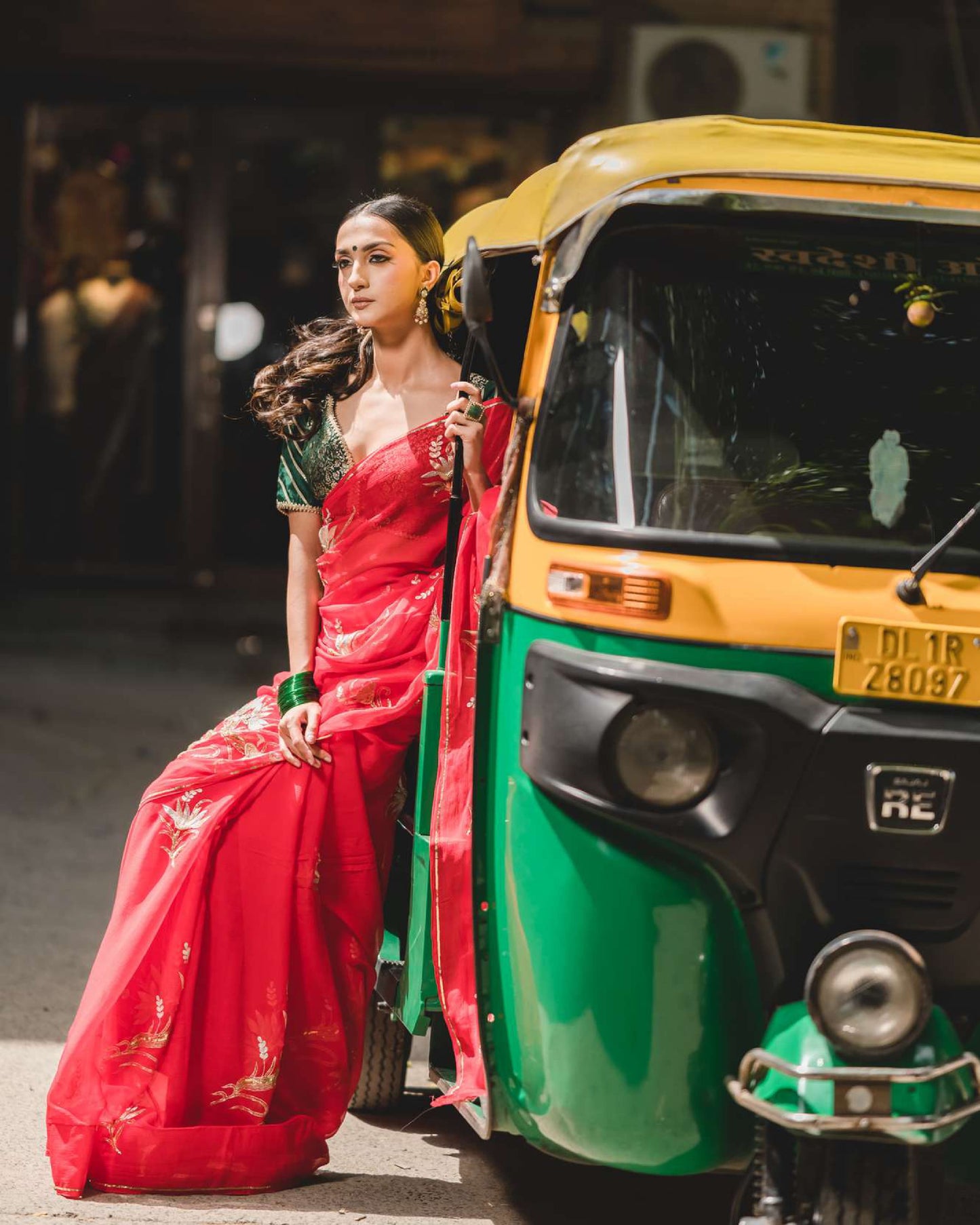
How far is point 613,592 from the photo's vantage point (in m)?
2.73

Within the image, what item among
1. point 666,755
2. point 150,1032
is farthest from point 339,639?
point 666,755

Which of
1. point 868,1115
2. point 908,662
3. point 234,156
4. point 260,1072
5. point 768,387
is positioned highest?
point 234,156

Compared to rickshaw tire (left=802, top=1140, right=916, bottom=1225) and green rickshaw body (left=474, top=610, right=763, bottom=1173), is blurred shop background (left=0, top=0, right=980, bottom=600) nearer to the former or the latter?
green rickshaw body (left=474, top=610, right=763, bottom=1173)

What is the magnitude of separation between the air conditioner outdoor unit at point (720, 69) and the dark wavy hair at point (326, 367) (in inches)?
270

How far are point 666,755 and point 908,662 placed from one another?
0.41m

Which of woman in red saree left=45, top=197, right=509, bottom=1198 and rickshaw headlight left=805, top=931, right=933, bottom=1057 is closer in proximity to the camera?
rickshaw headlight left=805, top=931, right=933, bottom=1057

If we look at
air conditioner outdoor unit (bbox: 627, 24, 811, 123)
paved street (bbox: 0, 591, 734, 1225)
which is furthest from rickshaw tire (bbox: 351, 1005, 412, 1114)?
air conditioner outdoor unit (bbox: 627, 24, 811, 123)

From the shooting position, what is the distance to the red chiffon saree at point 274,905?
3.39 meters

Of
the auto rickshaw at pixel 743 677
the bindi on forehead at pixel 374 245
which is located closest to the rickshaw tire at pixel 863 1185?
the auto rickshaw at pixel 743 677

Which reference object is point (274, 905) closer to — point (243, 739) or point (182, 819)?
point (182, 819)

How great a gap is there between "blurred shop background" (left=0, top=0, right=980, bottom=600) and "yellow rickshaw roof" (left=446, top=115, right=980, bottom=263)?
7.55 m

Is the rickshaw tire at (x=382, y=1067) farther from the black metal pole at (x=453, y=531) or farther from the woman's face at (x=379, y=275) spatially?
the woman's face at (x=379, y=275)

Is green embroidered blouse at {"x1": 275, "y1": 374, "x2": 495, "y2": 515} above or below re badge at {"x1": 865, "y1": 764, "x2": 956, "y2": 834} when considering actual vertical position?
above

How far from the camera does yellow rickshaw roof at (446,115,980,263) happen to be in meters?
2.79
